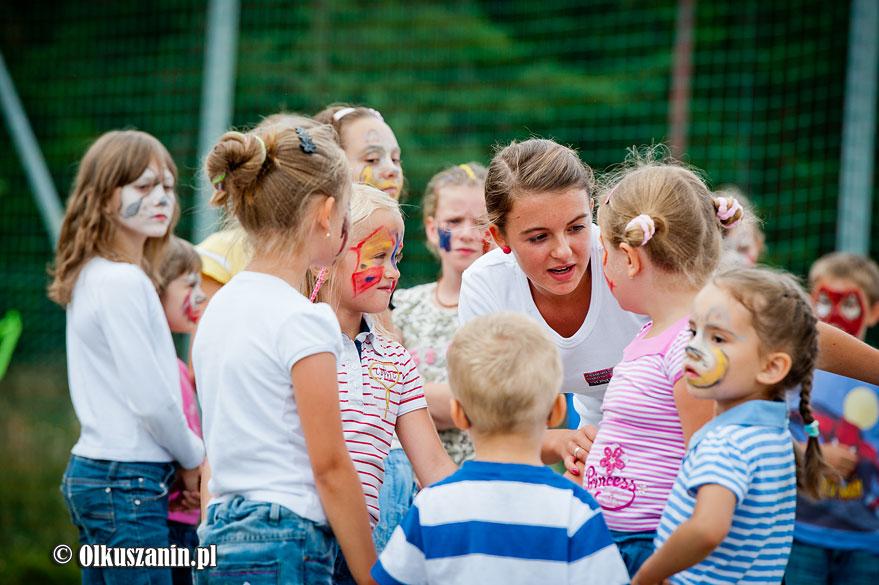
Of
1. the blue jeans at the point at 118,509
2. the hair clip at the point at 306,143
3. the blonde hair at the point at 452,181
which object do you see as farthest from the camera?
the blonde hair at the point at 452,181

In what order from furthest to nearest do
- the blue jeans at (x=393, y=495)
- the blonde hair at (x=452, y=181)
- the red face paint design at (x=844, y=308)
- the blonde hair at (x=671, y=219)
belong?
the red face paint design at (x=844, y=308), the blonde hair at (x=452, y=181), the blue jeans at (x=393, y=495), the blonde hair at (x=671, y=219)

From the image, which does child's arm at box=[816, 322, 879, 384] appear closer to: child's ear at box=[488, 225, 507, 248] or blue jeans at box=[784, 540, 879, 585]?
child's ear at box=[488, 225, 507, 248]

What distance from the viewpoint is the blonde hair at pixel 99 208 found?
344 centimetres

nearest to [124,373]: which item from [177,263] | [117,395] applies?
[117,395]

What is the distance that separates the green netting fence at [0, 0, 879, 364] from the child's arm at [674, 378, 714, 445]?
6262mm

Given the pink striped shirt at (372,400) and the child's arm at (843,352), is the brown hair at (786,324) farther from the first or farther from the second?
the pink striped shirt at (372,400)

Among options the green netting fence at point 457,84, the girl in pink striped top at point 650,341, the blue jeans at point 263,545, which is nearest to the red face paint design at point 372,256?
the girl in pink striped top at point 650,341

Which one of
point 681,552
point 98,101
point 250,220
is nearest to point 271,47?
point 98,101

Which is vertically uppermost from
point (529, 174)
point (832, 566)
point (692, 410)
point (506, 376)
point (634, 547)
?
point (529, 174)

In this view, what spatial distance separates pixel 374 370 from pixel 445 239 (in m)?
1.36

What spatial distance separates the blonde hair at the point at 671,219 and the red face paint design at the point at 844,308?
7.01 feet

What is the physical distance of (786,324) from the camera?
86.5 inches

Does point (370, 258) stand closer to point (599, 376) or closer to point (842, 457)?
point (599, 376)

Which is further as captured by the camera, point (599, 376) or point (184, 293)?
point (184, 293)
